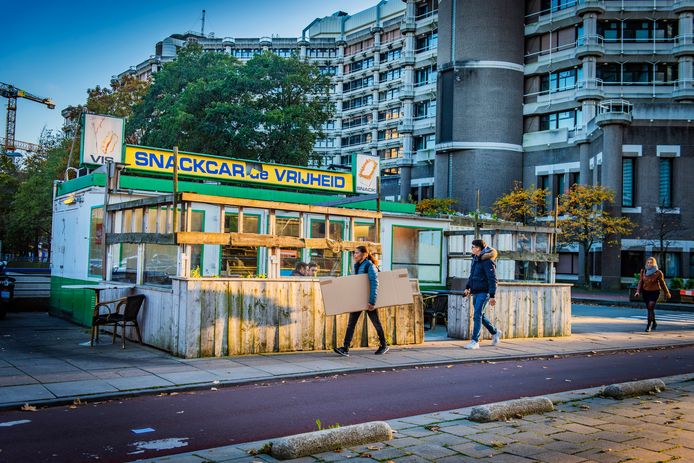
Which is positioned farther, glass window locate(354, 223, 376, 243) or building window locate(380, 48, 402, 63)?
building window locate(380, 48, 402, 63)

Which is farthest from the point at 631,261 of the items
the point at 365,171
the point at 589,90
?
the point at 365,171

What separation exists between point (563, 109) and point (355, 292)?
1904 inches

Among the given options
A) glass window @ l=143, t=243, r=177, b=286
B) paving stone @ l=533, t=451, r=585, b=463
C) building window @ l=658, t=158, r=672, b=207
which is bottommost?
paving stone @ l=533, t=451, r=585, b=463

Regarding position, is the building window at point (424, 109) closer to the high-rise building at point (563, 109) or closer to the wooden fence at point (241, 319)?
the high-rise building at point (563, 109)

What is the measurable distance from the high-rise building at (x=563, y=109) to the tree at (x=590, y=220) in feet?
4.87

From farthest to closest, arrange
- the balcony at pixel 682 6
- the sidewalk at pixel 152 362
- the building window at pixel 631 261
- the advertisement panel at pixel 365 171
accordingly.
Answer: the balcony at pixel 682 6 < the building window at pixel 631 261 < the advertisement panel at pixel 365 171 < the sidewalk at pixel 152 362

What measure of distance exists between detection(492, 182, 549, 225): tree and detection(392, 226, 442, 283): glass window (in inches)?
1214

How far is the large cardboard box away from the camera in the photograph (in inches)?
446

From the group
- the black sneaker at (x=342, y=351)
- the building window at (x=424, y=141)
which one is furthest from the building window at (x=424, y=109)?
the black sneaker at (x=342, y=351)

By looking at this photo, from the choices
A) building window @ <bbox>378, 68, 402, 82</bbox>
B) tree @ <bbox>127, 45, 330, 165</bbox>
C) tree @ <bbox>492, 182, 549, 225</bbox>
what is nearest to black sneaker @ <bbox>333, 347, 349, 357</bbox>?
tree @ <bbox>127, 45, 330, 165</bbox>

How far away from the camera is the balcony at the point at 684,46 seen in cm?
5050

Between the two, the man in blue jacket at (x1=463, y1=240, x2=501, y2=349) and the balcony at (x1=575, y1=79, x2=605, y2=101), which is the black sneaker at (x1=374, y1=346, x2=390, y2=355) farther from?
the balcony at (x1=575, y1=79, x2=605, y2=101)

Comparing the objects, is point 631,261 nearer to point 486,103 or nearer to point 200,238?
point 486,103

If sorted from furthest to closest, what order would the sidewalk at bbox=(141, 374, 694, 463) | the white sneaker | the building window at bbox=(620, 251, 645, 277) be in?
the building window at bbox=(620, 251, 645, 277)
the white sneaker
the sidewalk at bbox=(141, 374, 694, 463)
